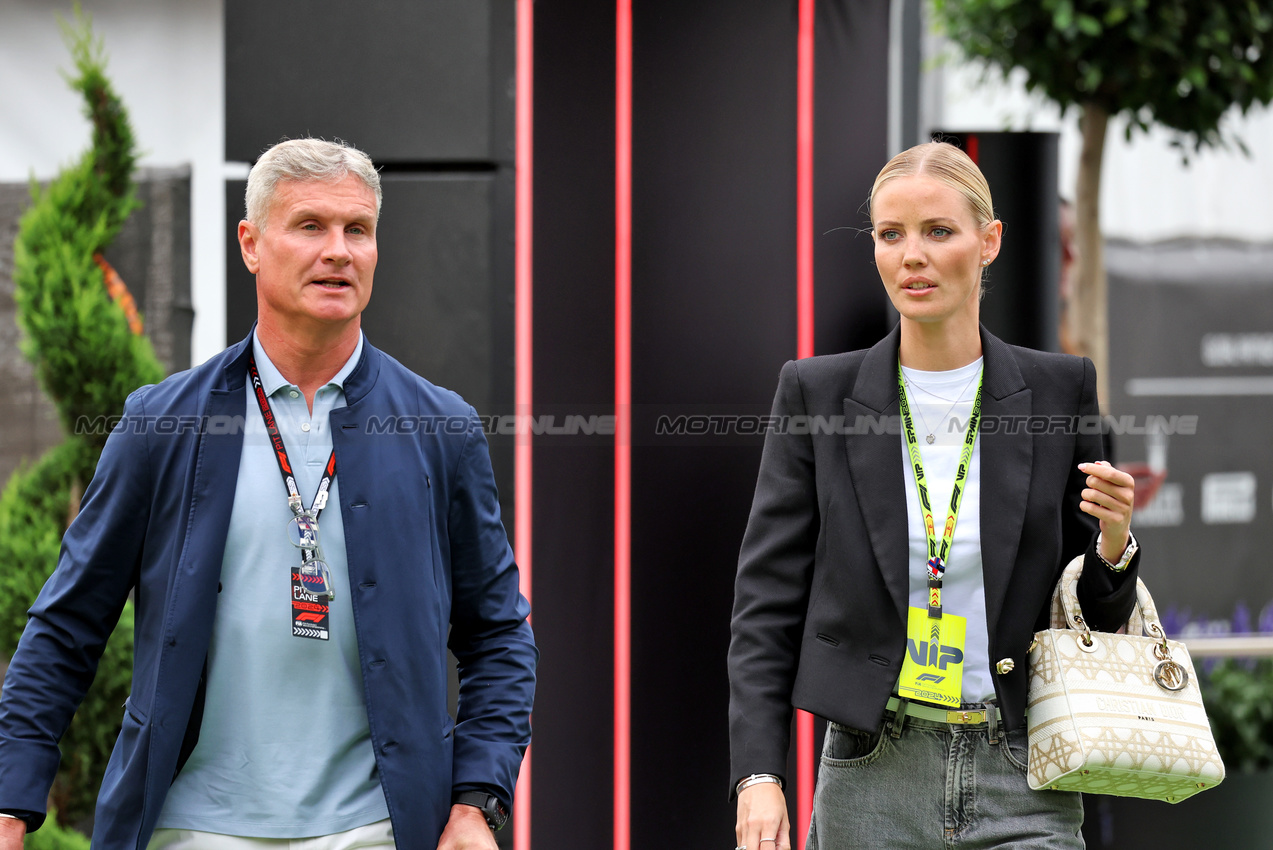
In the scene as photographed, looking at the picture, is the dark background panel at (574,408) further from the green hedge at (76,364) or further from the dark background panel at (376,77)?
the green hedge at (76,364)

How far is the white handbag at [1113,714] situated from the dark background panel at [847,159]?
1.49m

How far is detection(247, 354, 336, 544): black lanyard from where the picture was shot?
1.98 meters

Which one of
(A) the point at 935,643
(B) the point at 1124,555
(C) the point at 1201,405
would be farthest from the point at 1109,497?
(C) the point at 1201,405

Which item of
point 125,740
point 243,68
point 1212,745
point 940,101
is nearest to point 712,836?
point 1212,745

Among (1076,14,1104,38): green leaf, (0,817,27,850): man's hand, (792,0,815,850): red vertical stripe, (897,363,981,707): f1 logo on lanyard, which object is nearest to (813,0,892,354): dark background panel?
(792,0,815,850): red vertical stripe

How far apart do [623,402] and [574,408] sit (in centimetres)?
15

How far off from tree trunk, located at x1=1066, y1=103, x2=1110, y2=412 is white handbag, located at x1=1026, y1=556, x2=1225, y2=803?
3416 millimetres

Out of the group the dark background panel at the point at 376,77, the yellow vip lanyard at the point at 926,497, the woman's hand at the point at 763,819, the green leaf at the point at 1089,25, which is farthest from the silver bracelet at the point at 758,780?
the green leaf at the point at 1089,25

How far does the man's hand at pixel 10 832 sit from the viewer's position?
6.07ft

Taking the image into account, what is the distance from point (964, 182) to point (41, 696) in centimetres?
185

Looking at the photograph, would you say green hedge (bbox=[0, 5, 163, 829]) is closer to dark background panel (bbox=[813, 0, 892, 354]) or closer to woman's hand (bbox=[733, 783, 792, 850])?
dark background panel (bbox=[813, 0, 892, 354])

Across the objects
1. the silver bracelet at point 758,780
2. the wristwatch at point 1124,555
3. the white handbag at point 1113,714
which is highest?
the wristwatch at point 1124,555

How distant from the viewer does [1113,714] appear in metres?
1.94

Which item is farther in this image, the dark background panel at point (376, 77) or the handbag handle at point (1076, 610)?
the dark background panel at point (376, 77)
